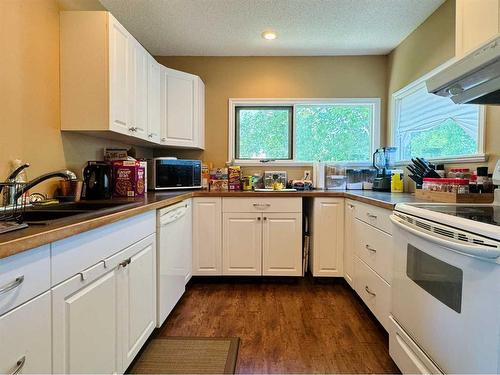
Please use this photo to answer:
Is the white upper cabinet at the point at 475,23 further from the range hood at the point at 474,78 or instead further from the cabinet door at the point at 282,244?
the cabinet door at the point at 282,244

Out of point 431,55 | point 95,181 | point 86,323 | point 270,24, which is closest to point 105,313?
point 86,323

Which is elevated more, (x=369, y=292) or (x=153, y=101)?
(x=153, y=101)

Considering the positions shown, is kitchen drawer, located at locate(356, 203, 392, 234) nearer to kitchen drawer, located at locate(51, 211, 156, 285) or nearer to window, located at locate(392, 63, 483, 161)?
A: window, located at locate(392, 63, 483, 161)

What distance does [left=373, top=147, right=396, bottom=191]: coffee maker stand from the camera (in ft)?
9.19

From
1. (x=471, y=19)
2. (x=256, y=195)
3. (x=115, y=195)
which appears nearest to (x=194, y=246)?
(x=256, y=195)

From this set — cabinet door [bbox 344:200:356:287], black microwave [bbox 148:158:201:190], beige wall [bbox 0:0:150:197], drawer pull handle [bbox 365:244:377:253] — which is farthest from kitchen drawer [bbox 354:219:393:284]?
beige wall [bbox 0:0:150:197]

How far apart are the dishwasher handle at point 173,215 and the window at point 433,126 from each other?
6.73ft

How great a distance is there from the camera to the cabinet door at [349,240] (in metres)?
2.50

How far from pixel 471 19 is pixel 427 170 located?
99 centimetres

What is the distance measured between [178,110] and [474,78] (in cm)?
242

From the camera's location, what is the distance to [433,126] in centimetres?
248

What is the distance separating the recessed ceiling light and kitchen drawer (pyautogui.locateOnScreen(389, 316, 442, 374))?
2.50 meters

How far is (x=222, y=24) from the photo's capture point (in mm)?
2621

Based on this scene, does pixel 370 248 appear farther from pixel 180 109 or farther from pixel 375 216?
pixel 180 109
